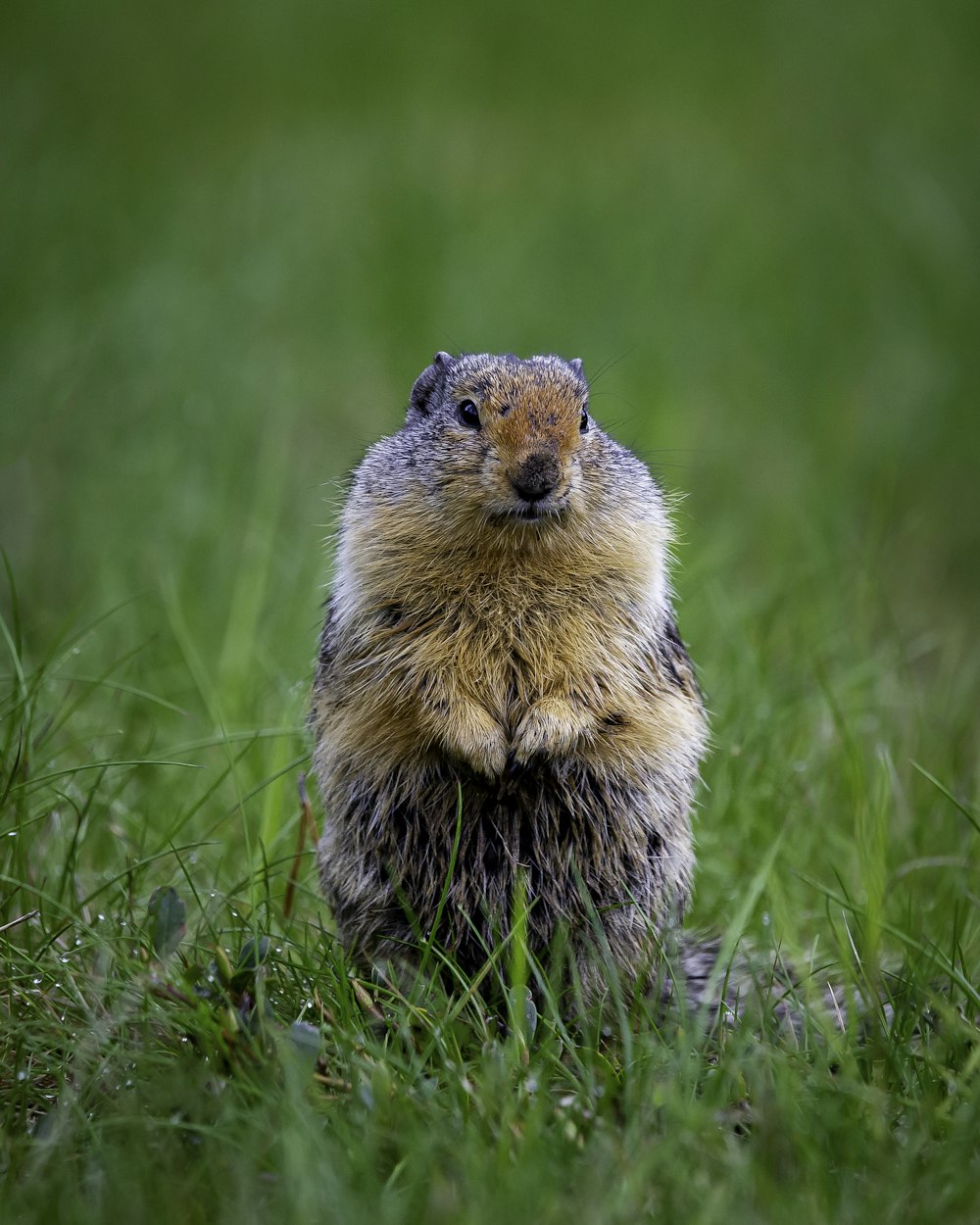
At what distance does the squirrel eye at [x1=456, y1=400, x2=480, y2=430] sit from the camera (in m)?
3.71

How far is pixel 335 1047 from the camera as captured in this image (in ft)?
10.1

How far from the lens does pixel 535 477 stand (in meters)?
3.42

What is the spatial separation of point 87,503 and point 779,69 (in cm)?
972

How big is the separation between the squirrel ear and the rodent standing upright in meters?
0.28

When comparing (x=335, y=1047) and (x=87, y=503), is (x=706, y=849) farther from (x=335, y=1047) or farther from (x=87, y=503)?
(x=87, y=503)

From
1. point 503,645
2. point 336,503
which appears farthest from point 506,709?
point 336,503

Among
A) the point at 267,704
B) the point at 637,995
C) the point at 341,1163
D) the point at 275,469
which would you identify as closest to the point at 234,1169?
the point at 341,1163

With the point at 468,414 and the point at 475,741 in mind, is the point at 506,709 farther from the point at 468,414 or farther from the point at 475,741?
the point at 468,414

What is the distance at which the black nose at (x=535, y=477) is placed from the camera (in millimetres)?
3422

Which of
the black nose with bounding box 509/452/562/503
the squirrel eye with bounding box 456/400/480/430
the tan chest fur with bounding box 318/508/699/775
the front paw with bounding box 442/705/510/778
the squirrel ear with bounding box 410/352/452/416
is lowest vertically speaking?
the front paw with bounding box 442/705/510/778

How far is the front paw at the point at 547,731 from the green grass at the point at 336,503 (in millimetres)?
620

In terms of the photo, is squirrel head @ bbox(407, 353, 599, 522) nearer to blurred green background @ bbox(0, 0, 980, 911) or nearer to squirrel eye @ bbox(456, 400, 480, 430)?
squirrel eye @ bbox(456, 400, 480, 430)

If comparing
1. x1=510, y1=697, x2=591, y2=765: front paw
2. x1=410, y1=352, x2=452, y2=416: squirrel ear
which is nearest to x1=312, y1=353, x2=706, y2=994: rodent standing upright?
x1=510, y1=697, x2=591, y2=765: front paw

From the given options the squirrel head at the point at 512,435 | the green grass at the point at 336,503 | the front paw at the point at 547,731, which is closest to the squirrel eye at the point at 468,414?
the squirrel head at the point at 512,435
